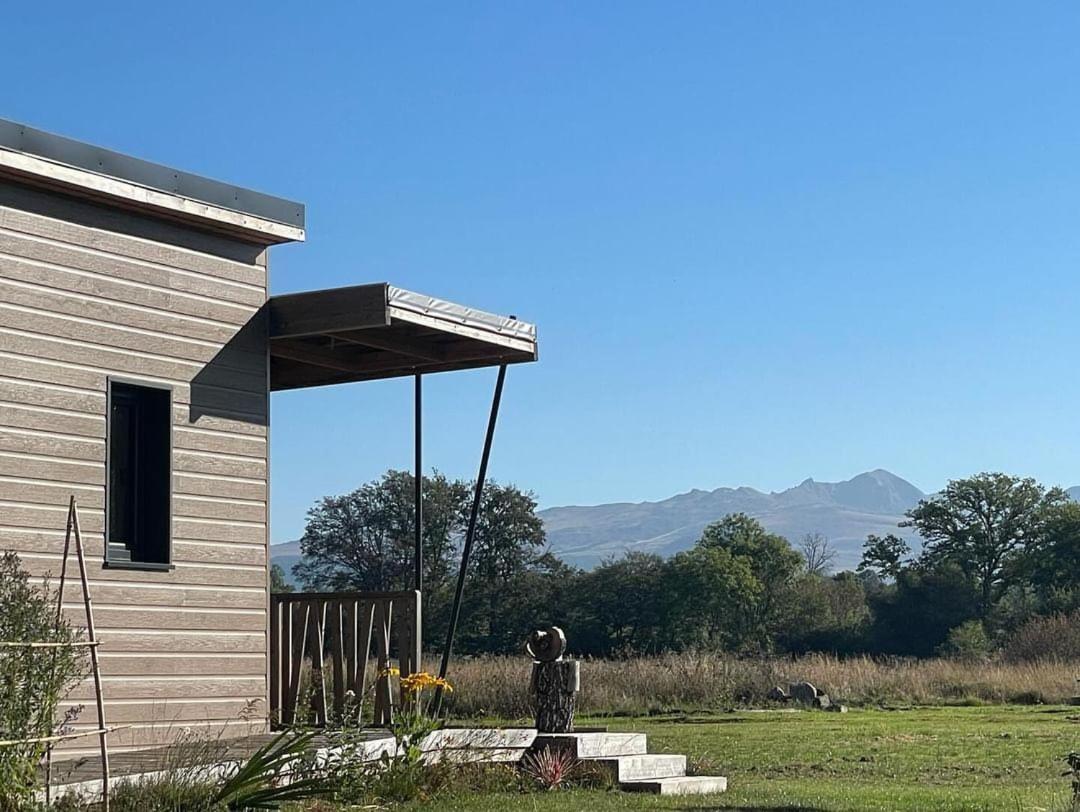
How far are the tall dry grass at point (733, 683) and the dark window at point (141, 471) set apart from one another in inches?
520

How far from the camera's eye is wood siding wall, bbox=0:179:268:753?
10289 millimetres

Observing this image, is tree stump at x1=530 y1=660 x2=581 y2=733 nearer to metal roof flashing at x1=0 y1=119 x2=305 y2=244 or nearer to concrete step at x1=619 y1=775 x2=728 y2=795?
concrete step at x1=619 y1=775 x2=728 y2=795

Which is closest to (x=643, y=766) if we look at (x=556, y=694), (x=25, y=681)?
(x=556, y=694)

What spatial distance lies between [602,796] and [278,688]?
113 inches

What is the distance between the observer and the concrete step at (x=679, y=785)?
1194 cm

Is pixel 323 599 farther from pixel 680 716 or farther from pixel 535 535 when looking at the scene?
pixel 535 535

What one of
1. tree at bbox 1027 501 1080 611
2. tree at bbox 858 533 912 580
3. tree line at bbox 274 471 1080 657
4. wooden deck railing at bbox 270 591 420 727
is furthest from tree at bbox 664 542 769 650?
wooden deck railing at bbox 270 591 420 727

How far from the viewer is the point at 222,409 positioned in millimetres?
11664

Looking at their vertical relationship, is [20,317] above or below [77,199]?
below

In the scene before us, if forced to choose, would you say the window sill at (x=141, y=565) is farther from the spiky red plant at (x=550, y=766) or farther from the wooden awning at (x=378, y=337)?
the spiky red plant at (x=550, y=766)

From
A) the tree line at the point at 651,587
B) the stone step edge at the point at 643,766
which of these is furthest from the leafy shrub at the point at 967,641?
the stone step edge at the point at 643,766

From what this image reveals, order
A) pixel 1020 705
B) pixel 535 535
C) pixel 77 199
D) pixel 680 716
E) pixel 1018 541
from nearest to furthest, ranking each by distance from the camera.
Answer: pixel 77 199
pixel 680 716
pixel 1020 705
pixel 535 535
pixel 1018 541

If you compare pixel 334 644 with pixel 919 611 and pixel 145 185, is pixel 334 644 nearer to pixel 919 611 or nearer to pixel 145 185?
pixel 145 185

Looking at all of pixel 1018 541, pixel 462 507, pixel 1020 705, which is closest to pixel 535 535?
pixel 462 507
